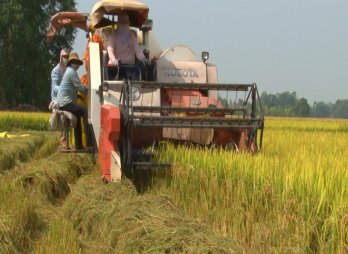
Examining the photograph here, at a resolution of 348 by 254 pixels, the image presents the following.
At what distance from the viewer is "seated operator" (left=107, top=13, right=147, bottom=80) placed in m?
7.90

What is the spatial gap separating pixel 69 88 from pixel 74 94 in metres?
0.13

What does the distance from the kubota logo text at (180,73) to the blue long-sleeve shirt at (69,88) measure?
139cm

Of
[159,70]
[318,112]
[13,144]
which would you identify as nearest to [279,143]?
[159,70]

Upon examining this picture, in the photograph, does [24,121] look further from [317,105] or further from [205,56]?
[317,105]

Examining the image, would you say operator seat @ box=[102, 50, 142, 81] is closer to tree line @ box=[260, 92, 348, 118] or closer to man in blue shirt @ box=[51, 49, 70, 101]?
man in blue shirt @ box=[51, 49, 70, 101]

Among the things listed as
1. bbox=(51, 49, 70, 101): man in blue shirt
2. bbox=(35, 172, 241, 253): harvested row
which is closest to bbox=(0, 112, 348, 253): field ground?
bbox=(35, 172, 241, 253): harvested row

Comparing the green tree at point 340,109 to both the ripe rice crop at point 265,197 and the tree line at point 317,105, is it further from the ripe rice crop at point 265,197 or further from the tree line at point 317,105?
the ripe rice crop at point 265,197

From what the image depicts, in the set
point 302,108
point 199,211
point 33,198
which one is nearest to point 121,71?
point 33,198

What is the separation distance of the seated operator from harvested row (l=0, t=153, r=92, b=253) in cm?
164

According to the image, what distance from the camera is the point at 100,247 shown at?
4.09 m

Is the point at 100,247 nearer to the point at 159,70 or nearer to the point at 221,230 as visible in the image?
the point at 221,230

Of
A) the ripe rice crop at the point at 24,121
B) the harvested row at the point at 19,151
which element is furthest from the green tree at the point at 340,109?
the harvested row at the point at 19,151

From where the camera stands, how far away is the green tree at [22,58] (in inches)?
1622

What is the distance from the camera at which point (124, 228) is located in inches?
162
